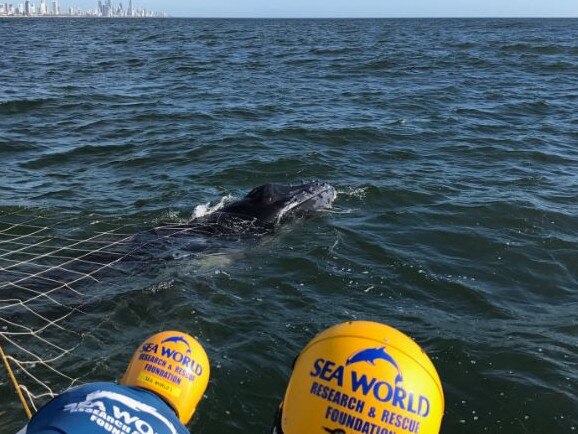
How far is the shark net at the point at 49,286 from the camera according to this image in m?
6.46

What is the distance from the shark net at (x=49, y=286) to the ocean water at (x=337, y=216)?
12cm

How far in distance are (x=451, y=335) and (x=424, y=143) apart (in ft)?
34.5

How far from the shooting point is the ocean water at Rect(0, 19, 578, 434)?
6637mm

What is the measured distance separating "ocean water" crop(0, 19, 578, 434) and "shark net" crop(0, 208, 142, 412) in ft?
0.38

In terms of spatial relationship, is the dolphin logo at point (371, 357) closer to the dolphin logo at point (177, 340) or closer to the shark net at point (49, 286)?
the dolphin logo at point (177, 340)

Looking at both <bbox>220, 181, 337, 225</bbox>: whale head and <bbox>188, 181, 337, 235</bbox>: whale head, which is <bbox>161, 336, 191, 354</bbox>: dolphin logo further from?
<bbox>220, 181, 337, 225</bbox>: whale head

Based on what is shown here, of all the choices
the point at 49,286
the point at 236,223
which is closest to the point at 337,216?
the point at 236,223

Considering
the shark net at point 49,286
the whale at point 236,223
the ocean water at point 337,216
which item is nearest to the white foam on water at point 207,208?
the ocean water at point 337,216

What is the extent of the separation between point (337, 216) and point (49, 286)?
5413 mm

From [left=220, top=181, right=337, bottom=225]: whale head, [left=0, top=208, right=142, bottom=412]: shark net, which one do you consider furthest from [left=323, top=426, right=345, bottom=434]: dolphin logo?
[left=220, top=181, right=337, bottom=225]: whale head

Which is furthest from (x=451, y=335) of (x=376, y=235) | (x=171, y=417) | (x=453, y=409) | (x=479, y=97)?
(x=479, y=97)

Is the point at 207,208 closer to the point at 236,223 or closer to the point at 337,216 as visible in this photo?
the point at 236,223

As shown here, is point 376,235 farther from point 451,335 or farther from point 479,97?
point 479,97

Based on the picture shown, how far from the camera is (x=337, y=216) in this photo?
11461 mm
